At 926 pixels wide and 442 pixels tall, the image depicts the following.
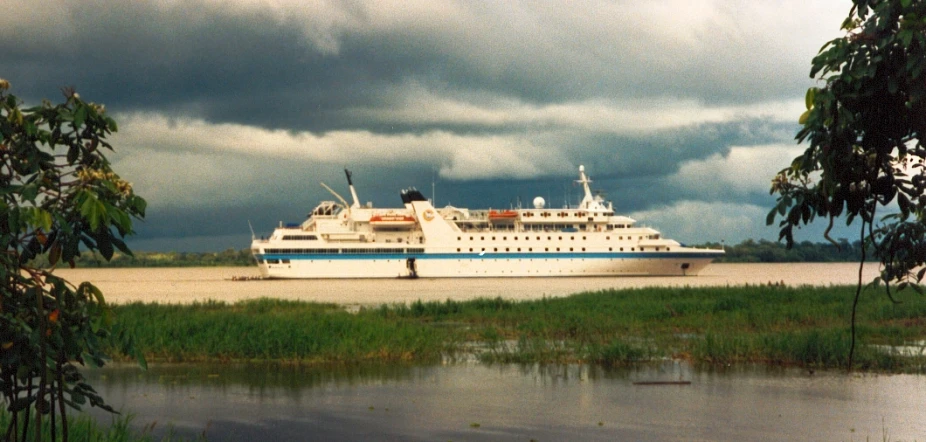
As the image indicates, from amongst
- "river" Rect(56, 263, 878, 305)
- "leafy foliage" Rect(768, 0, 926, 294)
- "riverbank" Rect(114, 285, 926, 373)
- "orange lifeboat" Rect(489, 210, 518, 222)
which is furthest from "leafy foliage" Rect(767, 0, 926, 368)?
"orange lifeboat" Rect(489, 210, 518, 222)

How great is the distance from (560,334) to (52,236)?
16.2 metres

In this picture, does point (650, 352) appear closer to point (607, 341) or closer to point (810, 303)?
point (607, 341)

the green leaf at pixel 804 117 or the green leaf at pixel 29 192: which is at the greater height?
the green leaf at pixel 804 117

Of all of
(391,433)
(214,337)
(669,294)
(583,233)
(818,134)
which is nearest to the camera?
(818,134)

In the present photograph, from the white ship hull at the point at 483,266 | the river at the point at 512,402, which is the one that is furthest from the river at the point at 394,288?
the river at the point at 512,402

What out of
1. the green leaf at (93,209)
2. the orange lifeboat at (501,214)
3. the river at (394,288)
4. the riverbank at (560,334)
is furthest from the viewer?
the orange lifeboat at (501,214)

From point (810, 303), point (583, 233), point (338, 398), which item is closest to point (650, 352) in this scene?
point (338, 398)

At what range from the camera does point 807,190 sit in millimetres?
4363

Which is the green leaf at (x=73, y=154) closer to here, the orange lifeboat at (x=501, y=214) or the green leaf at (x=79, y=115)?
the green leaf at (x=79, y=115)

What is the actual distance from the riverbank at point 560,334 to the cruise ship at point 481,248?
37.1m

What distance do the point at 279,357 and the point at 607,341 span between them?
670 centimetres

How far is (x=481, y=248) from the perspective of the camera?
63.9m

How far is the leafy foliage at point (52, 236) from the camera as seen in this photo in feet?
13.1

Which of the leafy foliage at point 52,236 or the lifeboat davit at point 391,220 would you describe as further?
the lifeboat davit at point 391,220
